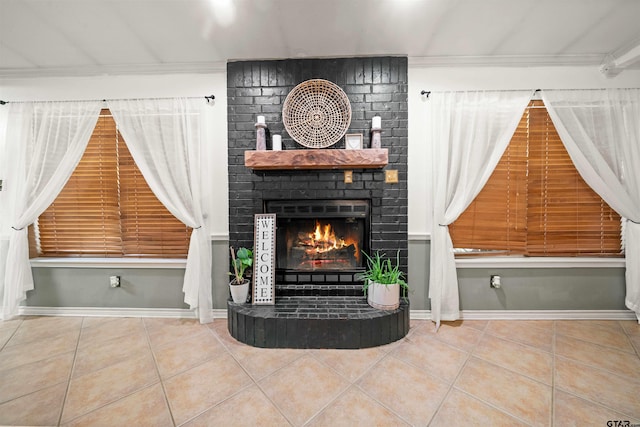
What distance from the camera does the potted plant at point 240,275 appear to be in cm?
198

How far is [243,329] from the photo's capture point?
1.84 metres

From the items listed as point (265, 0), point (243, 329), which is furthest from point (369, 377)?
point (265, 0)

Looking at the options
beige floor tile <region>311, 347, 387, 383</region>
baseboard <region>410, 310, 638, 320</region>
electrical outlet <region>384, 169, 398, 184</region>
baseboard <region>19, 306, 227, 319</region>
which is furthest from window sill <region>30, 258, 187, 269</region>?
baseboard <region>410, 310, 638, 320</region>

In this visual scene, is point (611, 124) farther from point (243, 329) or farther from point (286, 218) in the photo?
point (243, 329)

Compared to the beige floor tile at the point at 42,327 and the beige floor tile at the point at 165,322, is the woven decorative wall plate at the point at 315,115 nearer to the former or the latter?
the beige floor tile at the point at 165,322

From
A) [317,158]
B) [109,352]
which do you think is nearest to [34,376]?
[109,352]

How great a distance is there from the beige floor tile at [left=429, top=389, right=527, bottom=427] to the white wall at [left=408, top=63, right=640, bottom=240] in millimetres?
1206

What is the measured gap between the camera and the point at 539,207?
7.11ft

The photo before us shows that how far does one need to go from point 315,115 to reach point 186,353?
84.6 inches

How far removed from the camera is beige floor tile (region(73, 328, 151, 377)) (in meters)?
1.61

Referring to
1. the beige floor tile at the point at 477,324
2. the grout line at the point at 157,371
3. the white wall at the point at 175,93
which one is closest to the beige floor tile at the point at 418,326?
the beige floor tile at the point at 477,324

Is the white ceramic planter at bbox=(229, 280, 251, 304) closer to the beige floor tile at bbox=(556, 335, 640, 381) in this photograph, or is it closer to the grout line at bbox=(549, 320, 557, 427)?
the grout line at bbox=(549, 320, 557, 427)

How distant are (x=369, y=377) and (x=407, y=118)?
6.66 ft

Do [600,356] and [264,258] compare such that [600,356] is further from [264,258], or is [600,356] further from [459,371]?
[264,258]
